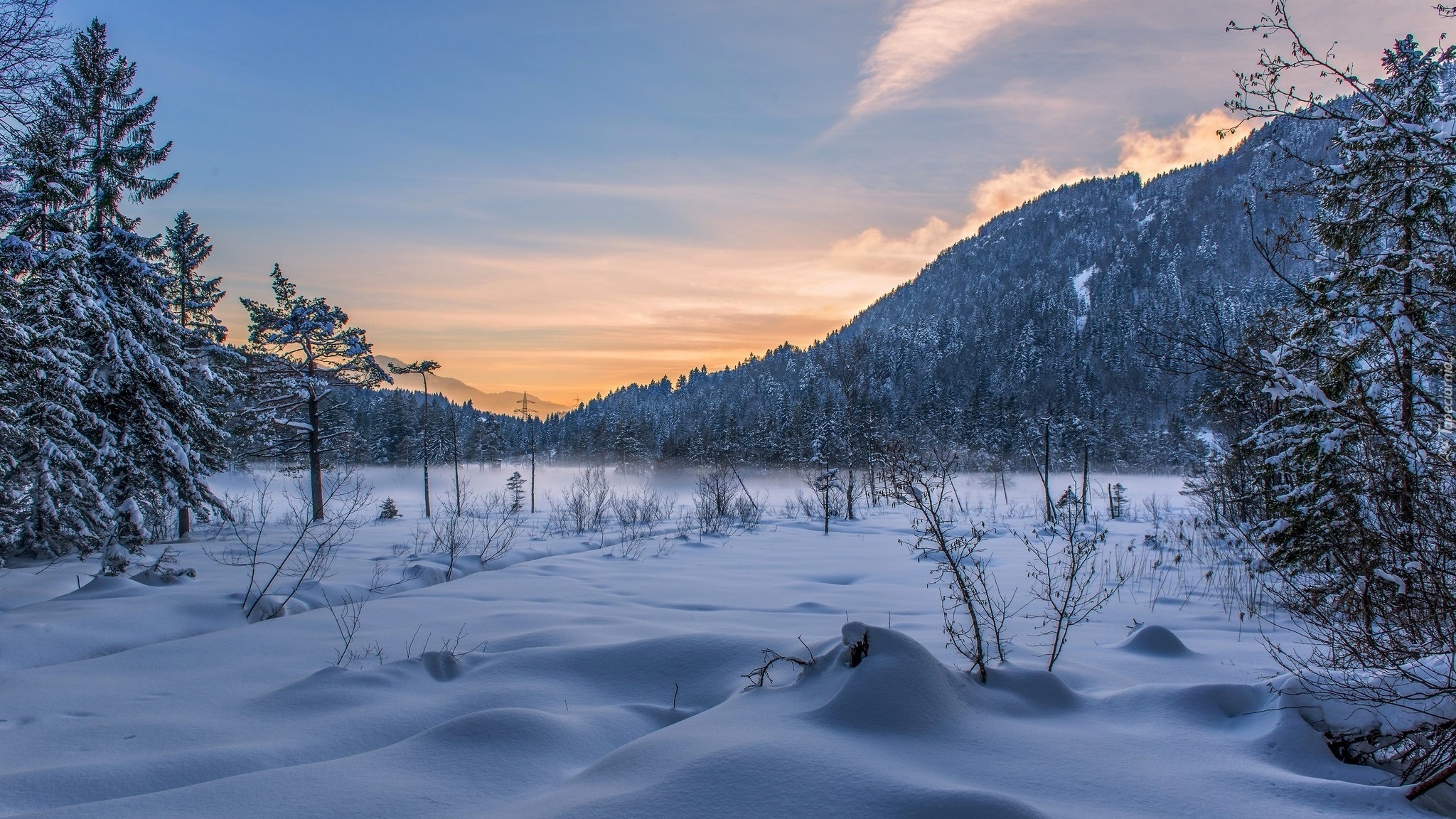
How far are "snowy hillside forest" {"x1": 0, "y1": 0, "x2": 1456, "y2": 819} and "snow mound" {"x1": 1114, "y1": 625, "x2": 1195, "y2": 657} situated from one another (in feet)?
0.11

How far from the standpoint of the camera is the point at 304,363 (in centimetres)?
2061

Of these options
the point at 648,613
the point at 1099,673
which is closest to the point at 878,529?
the point at 648,613

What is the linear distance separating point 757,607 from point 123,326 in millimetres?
14024

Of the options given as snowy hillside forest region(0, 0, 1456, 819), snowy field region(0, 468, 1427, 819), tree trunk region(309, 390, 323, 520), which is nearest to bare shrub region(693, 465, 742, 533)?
snowy hillside forest region(0, 0, 1456, 819)

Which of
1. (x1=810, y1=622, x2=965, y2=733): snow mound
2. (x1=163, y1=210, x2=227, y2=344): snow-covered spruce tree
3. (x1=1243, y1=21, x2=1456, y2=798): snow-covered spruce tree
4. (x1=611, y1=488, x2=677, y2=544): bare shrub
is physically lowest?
(x1=611, y1=488, x2=677, y2=544): bare shrub

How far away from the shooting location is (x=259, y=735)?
10.4ft

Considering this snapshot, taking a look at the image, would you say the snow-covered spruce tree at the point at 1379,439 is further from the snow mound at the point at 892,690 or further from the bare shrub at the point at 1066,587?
the snow mound at the point at 892,690

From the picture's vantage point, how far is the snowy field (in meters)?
2.37

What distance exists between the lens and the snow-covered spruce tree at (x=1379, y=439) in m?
2.78

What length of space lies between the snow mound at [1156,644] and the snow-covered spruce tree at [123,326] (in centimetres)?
1487

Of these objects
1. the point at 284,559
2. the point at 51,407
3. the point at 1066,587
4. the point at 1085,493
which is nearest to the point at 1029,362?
the point at 1085,493

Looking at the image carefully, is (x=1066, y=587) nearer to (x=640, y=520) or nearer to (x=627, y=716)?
(x=627, y=716)

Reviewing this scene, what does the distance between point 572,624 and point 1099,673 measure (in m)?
4.08

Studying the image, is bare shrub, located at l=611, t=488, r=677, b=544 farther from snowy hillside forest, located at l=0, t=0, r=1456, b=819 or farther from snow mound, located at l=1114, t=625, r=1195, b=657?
snow mound, located at l=1114, t=625, r=1195, b=657
